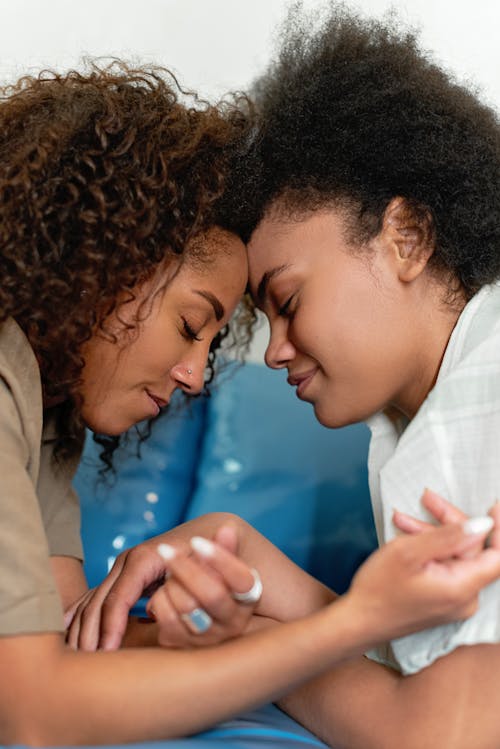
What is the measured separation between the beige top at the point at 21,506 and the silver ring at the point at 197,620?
0.11m

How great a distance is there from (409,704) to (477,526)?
24cm

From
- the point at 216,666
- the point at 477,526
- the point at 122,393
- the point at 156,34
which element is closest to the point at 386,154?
the point at 122,393

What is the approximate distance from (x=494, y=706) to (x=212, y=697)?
0.87ft

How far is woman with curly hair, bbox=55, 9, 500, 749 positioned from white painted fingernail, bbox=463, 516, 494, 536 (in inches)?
7.6

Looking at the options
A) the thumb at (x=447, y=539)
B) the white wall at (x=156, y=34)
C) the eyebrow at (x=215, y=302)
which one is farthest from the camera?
the white wall at (x=156, y=34)

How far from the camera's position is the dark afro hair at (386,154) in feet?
3.62

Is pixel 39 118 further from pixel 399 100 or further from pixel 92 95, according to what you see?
pixel 399 100

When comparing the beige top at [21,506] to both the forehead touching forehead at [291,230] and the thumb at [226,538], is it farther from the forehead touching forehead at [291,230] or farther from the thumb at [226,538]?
the forehead touching forehead at [291,230]

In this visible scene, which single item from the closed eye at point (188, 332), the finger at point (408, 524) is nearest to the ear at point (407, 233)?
the closed eye at point (188, 332)

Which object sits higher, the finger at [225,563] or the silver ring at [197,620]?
the finger at [225,563]

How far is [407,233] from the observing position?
3.65 feet

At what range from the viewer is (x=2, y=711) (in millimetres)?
752

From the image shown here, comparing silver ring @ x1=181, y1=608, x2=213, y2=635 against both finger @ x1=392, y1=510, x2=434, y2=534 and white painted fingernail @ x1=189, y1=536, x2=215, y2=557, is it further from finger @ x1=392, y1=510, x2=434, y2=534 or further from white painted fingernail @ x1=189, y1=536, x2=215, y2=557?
finger @ x1=392, y1=510, x2=434, y2=534

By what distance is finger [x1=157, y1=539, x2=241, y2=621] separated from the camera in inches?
30.4
